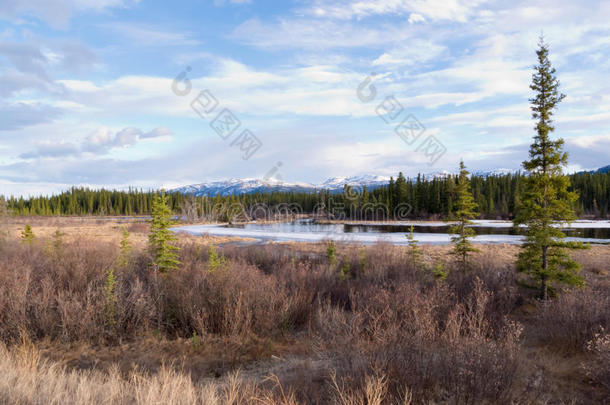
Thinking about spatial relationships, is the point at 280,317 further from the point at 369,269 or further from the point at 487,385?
the point at 369,269

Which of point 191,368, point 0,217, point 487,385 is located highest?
point 0,217

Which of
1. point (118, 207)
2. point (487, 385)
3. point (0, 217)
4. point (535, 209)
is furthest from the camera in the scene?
point (118, 207)

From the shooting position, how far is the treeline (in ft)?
255

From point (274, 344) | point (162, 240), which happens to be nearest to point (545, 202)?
point (274, 344)

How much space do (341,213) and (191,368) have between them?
8581cm

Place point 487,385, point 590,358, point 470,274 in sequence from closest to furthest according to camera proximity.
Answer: point 487,385 → point 590,358 → point 470,274

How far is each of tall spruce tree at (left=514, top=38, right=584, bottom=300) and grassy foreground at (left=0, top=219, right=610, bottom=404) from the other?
53.9 inches

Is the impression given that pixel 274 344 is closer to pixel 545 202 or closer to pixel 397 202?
pixel 545 202

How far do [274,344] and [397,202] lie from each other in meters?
77.1

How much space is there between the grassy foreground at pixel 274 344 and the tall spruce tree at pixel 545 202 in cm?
137

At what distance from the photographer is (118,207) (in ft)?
398

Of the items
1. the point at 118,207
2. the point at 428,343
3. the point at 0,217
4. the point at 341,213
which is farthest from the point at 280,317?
the point at 118,207

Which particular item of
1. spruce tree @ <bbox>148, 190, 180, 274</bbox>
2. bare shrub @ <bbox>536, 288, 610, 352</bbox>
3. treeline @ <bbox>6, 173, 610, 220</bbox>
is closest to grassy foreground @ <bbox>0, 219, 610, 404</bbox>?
bare shrub @ <bbox>536, 288, 610, 352</bbox>

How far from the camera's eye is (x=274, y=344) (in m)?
7.88
